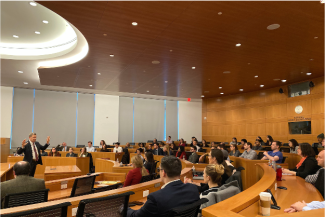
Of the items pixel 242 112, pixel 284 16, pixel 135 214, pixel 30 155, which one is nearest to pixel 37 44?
pixel 30 155

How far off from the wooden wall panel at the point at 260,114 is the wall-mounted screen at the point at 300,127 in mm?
195

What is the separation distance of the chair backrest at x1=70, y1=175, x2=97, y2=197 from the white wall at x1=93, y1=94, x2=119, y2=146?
1311 cm

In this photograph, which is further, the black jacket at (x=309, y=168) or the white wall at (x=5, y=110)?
the white wall at (x=5, y=110)

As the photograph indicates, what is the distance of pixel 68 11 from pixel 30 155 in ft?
10.8

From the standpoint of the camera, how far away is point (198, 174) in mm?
5570

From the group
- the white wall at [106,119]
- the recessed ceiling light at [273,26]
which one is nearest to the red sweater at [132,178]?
the recessed ceiling light at [273,26]

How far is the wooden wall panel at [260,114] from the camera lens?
→ 10781 millimetres

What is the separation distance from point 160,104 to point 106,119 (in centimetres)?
431

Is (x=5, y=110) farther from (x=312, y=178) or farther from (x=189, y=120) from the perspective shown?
(x=312, y=178)

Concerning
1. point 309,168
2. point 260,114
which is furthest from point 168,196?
point 260,114

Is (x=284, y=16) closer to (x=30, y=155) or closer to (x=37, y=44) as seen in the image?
(x=30, y=155)

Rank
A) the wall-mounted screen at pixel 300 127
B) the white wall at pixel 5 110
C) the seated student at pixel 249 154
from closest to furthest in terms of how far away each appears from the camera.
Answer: the seated student at pixel 249 154 < the wall-mounted screen at pixel 300 127 < the white wall at pixel 5 110

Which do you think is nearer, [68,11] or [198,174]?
[68,11]

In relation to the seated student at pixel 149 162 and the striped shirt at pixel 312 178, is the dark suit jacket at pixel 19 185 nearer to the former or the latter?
the seated student at pixel 149 162
